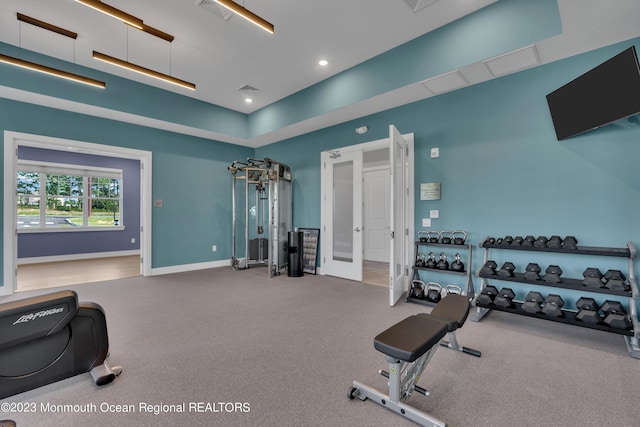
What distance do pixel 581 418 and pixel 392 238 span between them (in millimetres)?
2297

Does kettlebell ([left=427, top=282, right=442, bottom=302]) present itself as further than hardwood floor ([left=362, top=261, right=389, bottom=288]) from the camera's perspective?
No

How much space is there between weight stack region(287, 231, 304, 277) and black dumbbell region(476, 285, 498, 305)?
322 cm

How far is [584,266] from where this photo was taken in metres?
3.04

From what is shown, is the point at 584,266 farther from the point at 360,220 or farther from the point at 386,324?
the point at 360,220

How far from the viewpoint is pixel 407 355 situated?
1.46 metres

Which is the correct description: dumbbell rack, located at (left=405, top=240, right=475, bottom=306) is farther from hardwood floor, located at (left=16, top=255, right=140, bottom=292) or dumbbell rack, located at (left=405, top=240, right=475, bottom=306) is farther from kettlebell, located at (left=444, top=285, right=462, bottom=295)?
hardwood floor, located at (left=16, top=255, right=140, bottom=292)

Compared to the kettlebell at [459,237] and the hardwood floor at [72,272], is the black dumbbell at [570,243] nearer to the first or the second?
the kettlebell at [459,237]

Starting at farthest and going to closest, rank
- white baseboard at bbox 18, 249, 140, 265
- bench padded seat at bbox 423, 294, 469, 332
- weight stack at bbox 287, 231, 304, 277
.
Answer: white baseboard at bbox 18, 249, 140, 265 → weight stack at bbox 287, 231, 304, 277 → bench padded seat at bbox 423, 294, 469, 332

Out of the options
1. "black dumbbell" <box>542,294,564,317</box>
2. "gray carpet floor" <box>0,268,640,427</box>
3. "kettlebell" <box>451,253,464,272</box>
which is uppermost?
"kettlebell" <box>451,253,464,272</box>

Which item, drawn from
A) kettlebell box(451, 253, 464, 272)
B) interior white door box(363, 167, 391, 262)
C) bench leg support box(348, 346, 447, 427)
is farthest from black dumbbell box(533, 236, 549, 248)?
interior white door box(363, 167, 391, 262)

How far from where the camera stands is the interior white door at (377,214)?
728 cm

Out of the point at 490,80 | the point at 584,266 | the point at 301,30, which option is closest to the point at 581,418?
the point at 584,266

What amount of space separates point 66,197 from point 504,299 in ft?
34.1

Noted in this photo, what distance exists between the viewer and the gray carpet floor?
1690mm
